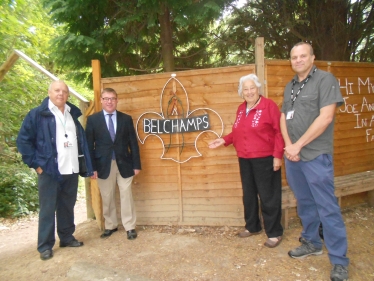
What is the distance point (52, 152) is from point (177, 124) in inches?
65.2

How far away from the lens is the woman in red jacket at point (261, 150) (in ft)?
11.4

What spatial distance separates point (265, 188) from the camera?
11.8 feet

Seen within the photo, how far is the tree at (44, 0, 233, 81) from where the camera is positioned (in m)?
4.58

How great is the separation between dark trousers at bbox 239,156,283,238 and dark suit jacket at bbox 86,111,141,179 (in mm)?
1486

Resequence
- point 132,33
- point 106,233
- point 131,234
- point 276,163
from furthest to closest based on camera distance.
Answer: point 132,33 → point 106,233 → point 131,234 → point 276,163

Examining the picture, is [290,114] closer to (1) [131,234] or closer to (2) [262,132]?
(2) [262,132]

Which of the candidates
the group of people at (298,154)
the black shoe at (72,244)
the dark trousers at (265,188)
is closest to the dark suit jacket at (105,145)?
the black shoe at (72,244)

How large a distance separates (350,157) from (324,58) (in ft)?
6.98

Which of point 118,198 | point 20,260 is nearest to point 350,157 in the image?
point 118,198

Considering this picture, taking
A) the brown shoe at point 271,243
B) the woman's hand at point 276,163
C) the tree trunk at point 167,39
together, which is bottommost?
the brown shoe at point 271,243

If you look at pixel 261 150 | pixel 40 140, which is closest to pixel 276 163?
pixel 261 150

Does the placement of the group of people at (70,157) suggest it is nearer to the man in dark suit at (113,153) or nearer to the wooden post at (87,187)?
the man in dark suit at (113,153)

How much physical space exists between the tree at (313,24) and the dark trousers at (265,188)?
3072 mm

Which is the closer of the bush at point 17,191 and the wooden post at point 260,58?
the wooden post at point 260,58
